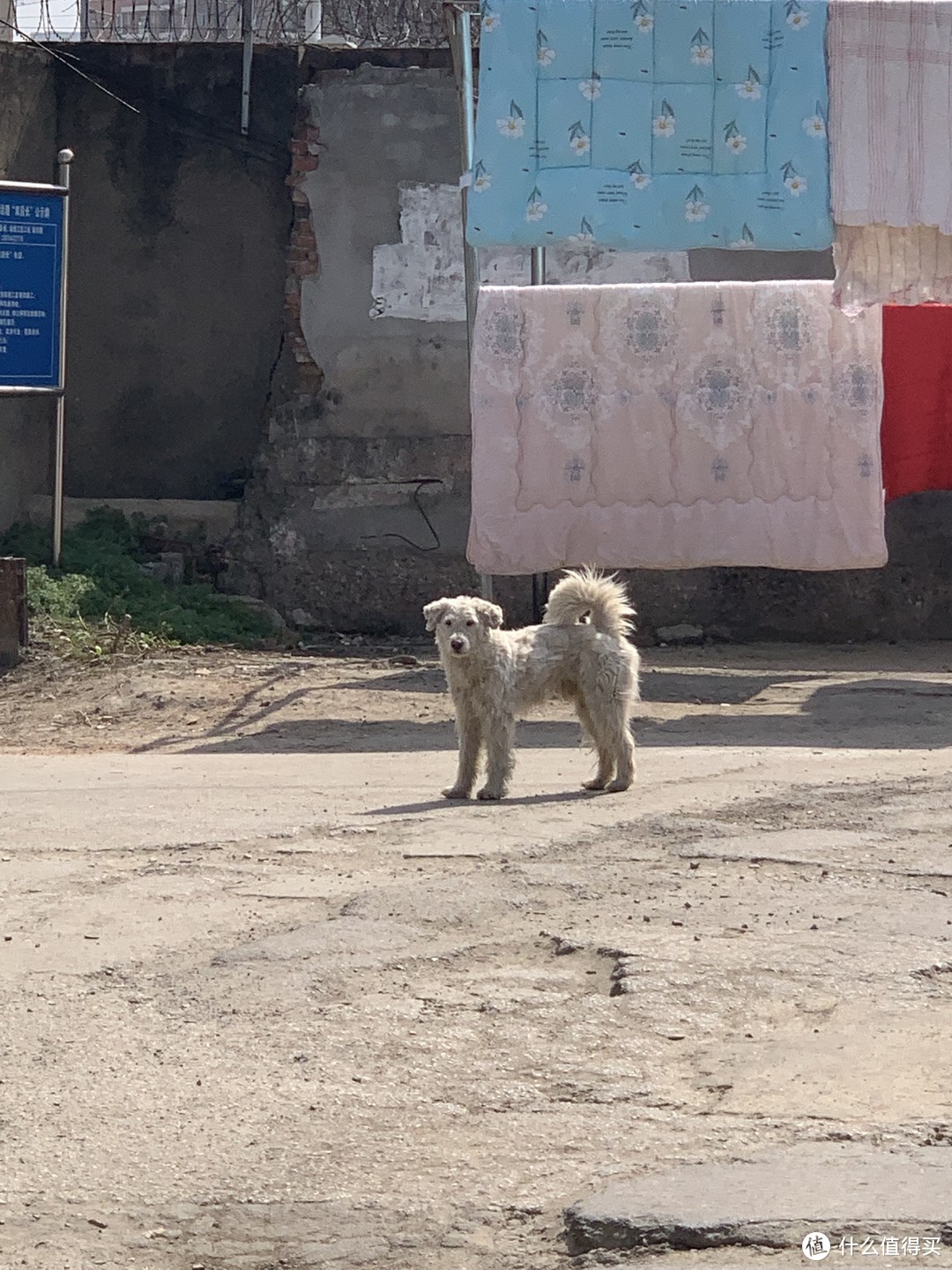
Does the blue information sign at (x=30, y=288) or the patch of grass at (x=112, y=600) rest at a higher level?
the blue information sign at (x=30, y=288)

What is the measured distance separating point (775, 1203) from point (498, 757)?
3.82 meters

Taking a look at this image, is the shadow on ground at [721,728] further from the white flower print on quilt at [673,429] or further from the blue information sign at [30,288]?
the blue information sign at [30,288]

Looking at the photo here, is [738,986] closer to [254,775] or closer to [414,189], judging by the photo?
[254,775]

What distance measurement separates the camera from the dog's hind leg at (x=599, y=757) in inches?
262

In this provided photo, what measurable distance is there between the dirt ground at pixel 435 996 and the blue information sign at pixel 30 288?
4.30 meters

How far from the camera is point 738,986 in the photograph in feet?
13.0

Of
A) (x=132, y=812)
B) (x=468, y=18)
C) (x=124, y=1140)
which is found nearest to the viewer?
(x=124, y=1140)

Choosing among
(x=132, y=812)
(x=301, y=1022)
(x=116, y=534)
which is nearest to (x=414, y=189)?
(x=116, y=534)

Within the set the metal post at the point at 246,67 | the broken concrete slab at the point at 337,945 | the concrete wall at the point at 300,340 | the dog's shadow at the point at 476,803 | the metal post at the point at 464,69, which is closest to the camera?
the broken concrete slab at the point at 337,945

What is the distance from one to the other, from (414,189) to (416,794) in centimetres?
677

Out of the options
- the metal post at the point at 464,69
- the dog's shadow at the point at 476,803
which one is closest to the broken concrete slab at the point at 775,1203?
the dog's shadow at the point at 476,803

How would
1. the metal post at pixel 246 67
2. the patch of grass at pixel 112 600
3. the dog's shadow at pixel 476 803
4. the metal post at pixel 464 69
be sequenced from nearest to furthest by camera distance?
the dog's shadow at pixel 476 803, the metal post at pixel 464 69, the patch of grass at pixel 112 600, the metal post at pixel 246 67

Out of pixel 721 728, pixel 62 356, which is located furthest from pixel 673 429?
pixel 62 356

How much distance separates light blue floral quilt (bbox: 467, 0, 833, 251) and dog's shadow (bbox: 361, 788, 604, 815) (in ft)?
10.9
